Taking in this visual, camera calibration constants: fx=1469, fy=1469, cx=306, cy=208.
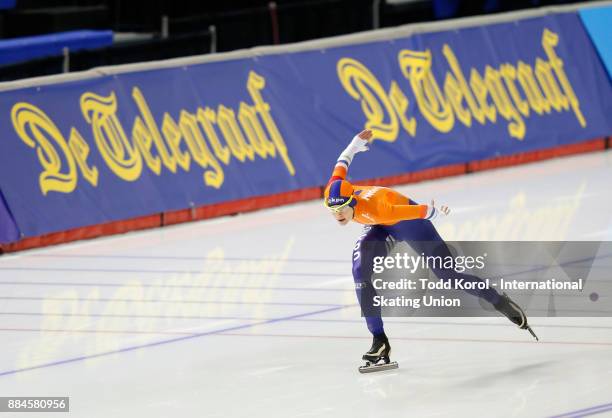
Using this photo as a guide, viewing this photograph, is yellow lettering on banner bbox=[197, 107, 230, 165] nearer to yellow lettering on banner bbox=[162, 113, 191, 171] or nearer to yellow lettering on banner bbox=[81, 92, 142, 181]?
yellow lettering on banner bbox=[162, 113, 191, 171]

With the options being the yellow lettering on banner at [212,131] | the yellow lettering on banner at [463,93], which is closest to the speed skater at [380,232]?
the yellow lettering on banner at [212,131]

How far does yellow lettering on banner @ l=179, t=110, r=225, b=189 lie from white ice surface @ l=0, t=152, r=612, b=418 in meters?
0.46

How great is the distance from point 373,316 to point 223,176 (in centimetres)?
642

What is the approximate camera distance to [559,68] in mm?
19234

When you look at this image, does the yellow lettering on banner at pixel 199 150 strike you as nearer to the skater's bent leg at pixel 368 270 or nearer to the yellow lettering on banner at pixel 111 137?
the yellow lettering on banner at pixel 111 137

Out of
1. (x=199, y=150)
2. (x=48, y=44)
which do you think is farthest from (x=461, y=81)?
(x=48, y=44)

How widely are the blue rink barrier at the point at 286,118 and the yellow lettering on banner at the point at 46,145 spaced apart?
1cm

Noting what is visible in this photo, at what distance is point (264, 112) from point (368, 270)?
6.81 meters

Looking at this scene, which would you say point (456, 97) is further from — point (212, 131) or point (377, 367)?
point (377, 367)

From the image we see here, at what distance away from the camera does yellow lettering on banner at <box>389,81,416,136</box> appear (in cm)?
1736

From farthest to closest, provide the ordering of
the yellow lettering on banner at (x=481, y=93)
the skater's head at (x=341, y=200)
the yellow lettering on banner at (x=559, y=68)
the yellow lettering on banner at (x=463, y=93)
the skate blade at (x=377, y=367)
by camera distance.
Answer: the yellow lettering on banner at (x=559, y=68), the yellow lettering on banner at (x=481, y=93), the yellow lettering on banner at (x=463, y=93), the skate blade at (x=377, y=367), the skater's head at (x=341, y=200)

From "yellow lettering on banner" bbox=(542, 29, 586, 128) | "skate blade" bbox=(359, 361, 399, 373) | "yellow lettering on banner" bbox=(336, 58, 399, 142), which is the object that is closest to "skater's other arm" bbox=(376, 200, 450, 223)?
"skate blade" bbox=(359, 361, 399, 373)

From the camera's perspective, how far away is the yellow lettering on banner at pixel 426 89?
17.6 m

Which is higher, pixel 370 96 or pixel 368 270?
pixel 370 96
